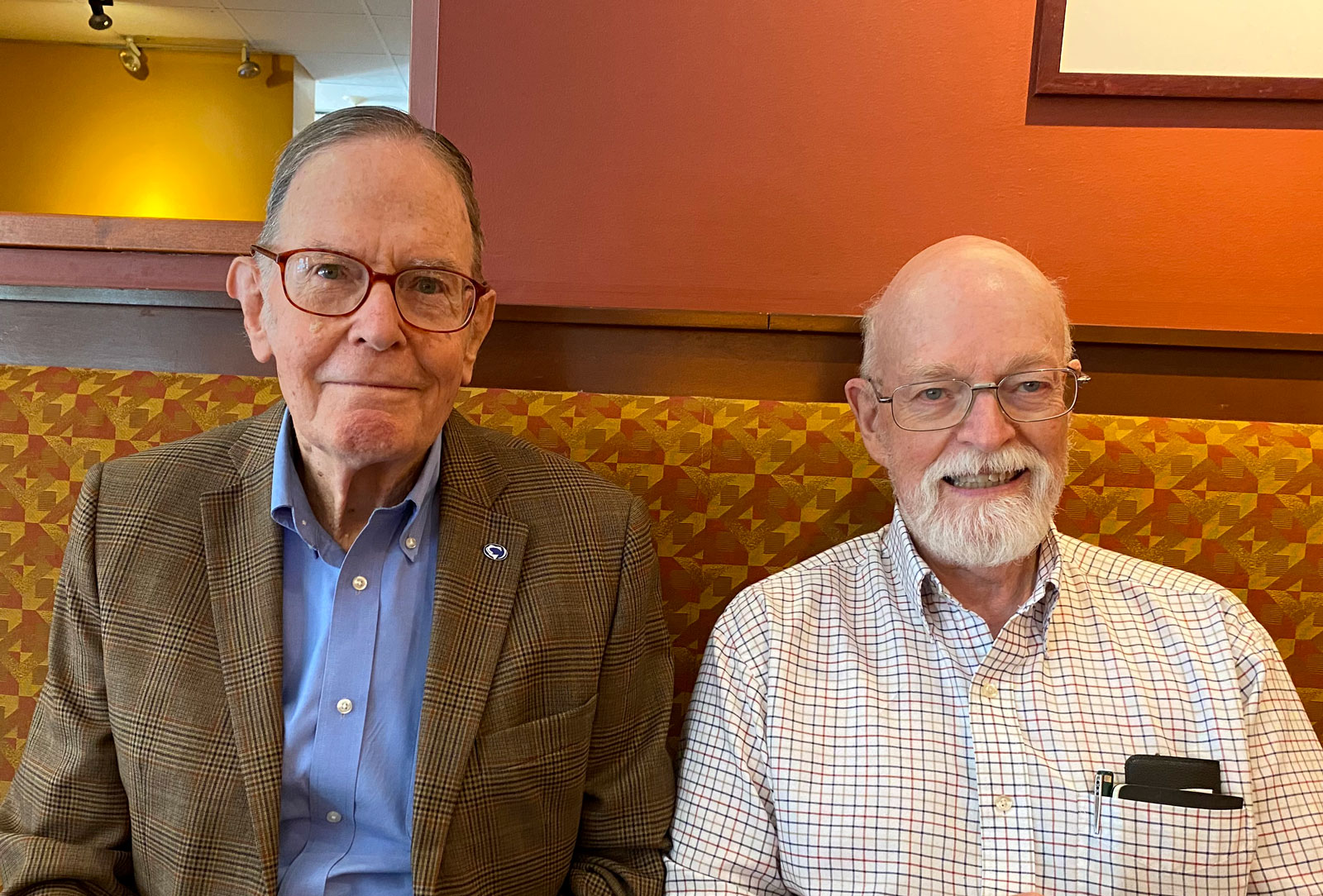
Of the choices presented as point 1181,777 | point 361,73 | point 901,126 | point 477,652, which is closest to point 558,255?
point 901,126

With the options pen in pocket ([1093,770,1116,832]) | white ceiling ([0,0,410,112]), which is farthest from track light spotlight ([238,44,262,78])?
pen in pocket ([1093,770,1116,832])

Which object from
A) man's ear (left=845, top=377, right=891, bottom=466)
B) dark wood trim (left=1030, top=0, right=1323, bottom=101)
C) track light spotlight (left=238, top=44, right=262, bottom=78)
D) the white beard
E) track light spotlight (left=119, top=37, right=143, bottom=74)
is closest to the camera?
the white beard

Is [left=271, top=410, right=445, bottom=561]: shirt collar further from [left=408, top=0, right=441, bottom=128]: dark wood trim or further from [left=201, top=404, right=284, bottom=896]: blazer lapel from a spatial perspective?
[left=408, top=0, right=441, bottom=128]: dark wood trim

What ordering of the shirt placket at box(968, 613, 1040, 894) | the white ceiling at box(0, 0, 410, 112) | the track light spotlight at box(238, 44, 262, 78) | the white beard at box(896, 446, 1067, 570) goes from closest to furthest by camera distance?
the shirt placket at box(968, 613, 1040, 894) → the white beard at box(896, 446, 1067, 570) → the white ceiling at box(0, 0, 410, 112) → the track light spotlight at box(238, 44, 262, 78)

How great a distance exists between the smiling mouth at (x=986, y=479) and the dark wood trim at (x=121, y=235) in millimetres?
1406

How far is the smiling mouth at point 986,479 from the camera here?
1.43 m

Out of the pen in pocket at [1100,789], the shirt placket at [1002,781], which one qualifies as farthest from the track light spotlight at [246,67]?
the pen in pocket at [1100,789]


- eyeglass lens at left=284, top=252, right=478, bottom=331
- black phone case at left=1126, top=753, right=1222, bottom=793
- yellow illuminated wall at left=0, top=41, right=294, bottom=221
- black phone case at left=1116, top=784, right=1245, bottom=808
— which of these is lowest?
black phone case at left=1116, top=784, right=1245, bottom=808

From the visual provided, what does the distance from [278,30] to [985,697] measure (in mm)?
6991

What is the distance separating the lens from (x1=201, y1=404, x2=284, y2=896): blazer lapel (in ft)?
3.89

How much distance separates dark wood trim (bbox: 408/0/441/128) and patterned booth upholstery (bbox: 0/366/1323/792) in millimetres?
587

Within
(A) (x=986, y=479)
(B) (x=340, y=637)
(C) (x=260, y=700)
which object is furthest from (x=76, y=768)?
(A) (x=986, y=479)

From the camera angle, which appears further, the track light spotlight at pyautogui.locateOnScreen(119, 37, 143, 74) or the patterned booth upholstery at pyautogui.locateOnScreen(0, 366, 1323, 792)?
the track light spotlight at pyautogui.locateOnScreen(119, 37, 143, 74)

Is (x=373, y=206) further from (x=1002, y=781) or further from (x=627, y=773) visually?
(x=1002, y=781)
